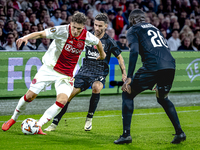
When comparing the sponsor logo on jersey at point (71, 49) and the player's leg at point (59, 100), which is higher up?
the sponsor logo on jersey at point (71, 49)

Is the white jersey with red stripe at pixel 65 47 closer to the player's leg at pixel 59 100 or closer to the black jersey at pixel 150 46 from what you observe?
the player's leg at pixel 59 100

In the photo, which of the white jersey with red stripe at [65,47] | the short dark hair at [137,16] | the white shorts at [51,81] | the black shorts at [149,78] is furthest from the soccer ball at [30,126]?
the short dark hair at [137,16]

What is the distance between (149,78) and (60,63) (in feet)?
5.58

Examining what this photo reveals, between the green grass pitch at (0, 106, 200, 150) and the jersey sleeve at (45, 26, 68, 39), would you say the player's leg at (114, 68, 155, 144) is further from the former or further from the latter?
the jersey sleeve at (45, 26, 68, 39)

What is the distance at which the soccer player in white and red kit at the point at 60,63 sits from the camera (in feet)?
18.0

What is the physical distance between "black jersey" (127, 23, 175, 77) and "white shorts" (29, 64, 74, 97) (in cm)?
145

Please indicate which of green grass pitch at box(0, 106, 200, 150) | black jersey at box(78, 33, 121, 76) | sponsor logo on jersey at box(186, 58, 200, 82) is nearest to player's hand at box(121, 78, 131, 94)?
green grass pitch at box(0, 106, 200, 150)

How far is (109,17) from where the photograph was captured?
13.8 m

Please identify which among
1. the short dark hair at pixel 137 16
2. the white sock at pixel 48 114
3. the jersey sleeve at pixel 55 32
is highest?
the short dark hair at pixel 137 16

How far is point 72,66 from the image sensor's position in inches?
234

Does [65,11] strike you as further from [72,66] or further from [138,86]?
[138,86]

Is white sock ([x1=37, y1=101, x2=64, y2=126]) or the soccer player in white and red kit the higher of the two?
the soccer player in white and red kit

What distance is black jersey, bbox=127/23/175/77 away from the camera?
16.2 ft

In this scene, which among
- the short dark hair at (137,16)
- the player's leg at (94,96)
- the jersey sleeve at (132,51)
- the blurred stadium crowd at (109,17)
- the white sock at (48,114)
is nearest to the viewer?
the jersey sleeve at (132,51)
